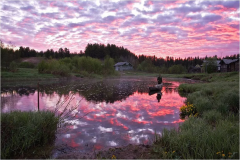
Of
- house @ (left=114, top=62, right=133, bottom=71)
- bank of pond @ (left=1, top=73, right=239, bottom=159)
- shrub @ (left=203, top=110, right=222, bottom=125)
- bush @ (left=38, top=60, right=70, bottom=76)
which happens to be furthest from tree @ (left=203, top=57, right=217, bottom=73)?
bank of pond @ (left=1, top=73, right=239, bottom=159)

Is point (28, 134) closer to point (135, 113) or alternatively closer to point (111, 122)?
point (111, 122)

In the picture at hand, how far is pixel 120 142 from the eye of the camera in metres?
7.57

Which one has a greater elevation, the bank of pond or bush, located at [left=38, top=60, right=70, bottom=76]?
bush, located at [left=38, top=60, right=70, bottom=76]

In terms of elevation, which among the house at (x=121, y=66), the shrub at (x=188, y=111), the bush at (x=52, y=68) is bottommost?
the shrub at (x=188, y=111)

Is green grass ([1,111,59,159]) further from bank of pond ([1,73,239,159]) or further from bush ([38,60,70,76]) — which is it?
bush ([38,60,70,76])

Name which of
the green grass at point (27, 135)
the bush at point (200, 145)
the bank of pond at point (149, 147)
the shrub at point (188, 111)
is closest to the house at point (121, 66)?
the shrub at point (188, 111)

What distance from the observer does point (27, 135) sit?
248 inches

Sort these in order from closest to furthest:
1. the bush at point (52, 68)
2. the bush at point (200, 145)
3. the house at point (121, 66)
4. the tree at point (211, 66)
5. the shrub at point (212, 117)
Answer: the bush at point (200, 145)
the shrub at point (212, 117)
the bush at point (52, 68)
the tree at point (211, 66)
the house at point (121, 66)

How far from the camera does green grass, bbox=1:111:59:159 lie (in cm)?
582

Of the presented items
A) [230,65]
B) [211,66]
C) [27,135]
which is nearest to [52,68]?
[27,135]

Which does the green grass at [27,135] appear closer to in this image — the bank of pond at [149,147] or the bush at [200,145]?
the bank of pond at [149,147]

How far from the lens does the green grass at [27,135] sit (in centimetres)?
582

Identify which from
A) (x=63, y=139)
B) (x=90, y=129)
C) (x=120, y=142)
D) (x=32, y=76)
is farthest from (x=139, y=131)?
(x=32, y=76)

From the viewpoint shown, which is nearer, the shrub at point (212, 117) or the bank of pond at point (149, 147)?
the bank of pond at point (149, 147)
